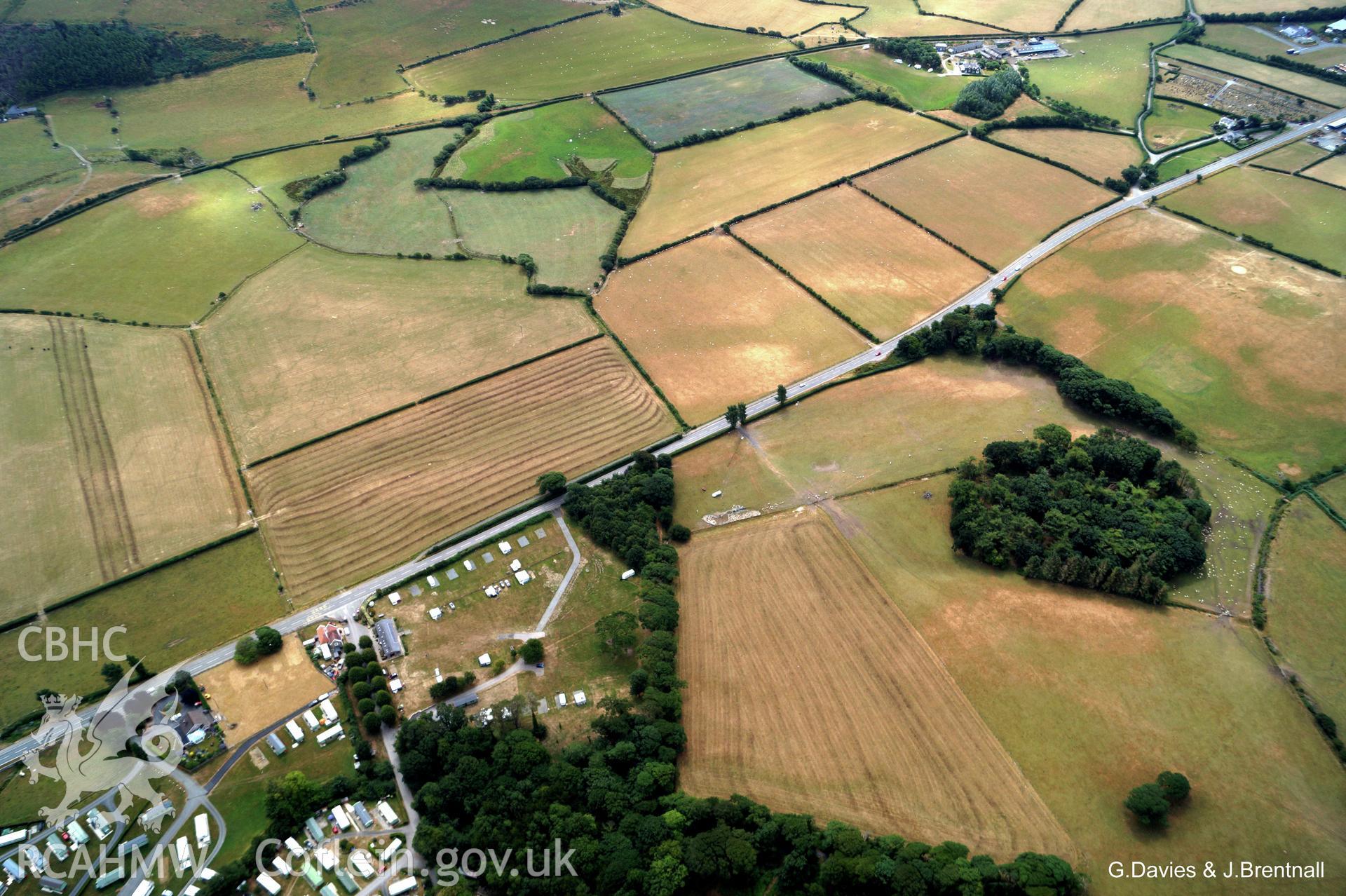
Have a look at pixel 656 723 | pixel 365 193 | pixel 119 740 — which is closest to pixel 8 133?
pixel 365 193

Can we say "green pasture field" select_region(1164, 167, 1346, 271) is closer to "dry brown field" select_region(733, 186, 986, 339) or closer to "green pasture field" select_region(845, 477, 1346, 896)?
"dry brown field" select_region(733, 186, 986, 339)

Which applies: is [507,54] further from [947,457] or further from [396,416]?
[947,457]

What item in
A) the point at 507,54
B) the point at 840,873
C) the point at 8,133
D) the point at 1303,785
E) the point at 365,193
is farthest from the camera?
the point at 507,54

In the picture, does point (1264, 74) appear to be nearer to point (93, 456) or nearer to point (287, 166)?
point (287, 166)

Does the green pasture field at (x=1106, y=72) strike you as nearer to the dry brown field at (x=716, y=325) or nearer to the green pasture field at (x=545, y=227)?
the dry brown field at (x=716, y=325)

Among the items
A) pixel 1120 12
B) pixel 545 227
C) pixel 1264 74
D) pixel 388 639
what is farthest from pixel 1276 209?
pixel 388 639

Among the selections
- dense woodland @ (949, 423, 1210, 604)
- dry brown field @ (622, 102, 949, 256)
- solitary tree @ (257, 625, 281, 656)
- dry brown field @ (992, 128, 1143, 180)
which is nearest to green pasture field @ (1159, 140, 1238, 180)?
dry brown field @ (992, 128, 1143, 180)

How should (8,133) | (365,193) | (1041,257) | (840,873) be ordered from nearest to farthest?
(840,873) < (1041,257) < (365,193) < (8,133)

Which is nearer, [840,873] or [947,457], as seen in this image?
[840,873]
